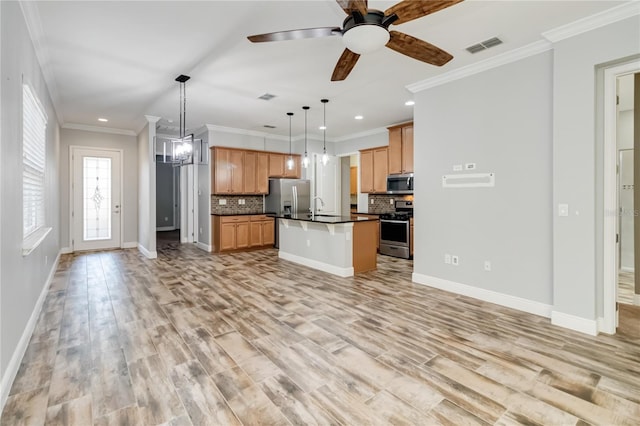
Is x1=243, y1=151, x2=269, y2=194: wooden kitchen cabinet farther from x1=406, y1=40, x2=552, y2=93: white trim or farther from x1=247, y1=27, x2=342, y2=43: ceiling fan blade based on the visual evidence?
x1=247, y1=27, x2=342, y2=43: ceiling fan blade

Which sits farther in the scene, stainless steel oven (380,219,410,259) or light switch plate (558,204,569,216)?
stainless steel oven (380,219,410,259)

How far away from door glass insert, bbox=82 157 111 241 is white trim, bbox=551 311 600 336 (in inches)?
339

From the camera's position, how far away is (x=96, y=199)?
24.2ft

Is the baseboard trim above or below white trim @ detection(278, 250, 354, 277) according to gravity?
below

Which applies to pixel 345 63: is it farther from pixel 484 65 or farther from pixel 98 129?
pixel 98 129

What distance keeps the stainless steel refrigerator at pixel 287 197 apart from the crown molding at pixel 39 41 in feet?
14.1

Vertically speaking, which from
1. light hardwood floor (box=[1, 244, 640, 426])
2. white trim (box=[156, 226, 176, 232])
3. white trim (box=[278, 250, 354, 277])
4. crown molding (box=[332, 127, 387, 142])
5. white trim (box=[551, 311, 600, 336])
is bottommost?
light hardwood floor (box=[1, 244, 640, 426])

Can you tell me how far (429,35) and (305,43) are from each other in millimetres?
1251

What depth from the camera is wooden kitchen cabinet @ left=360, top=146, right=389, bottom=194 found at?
7071 mm

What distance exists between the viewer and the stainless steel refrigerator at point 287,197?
7.59 metres

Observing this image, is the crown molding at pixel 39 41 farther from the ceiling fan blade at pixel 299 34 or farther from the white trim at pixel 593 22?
the white trim at pixel 593 22

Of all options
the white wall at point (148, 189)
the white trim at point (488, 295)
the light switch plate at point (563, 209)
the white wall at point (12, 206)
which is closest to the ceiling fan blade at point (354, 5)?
the white wall at point (12, 206)

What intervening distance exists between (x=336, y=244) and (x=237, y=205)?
359cm

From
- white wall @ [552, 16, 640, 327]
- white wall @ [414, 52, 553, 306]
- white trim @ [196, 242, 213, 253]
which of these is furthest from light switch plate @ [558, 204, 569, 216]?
white trim @ [196, 242, 213, 253]
